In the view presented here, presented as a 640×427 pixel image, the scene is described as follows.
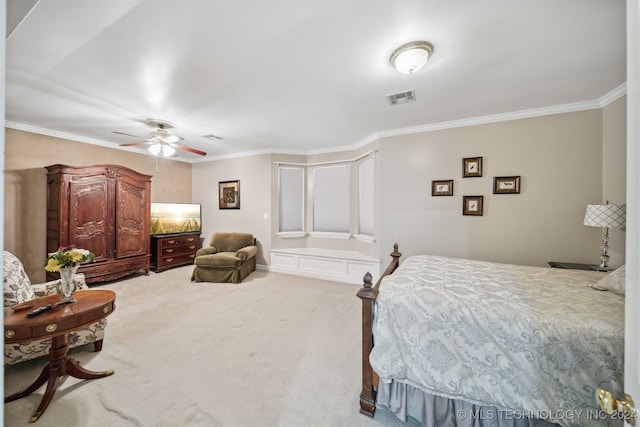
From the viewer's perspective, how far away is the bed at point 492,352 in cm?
122

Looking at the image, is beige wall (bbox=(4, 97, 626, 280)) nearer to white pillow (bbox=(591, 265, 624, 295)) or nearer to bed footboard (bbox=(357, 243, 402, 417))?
white pillow (bbox=(591, 265, 624, 295))

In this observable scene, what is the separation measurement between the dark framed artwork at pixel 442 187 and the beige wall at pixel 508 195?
0.07 meters

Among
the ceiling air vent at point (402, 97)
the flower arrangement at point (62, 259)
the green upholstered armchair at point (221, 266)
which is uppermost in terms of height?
the ceiling air vent at point (402, 97)

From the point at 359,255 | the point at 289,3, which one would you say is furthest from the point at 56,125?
the point at 359,255

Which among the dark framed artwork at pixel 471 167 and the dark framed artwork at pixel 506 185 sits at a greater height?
the dark framed artwork at pixel 471 167

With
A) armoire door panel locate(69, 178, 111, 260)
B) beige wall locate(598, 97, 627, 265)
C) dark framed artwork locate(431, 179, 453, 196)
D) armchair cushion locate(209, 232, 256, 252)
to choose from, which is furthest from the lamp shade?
armoire door panel locate(69, 178, 111, 260)

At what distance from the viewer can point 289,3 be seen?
1539 millimetres

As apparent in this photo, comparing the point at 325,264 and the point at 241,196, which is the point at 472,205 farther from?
the point at 241,196

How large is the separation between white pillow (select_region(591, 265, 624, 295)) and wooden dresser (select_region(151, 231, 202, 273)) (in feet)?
20.1

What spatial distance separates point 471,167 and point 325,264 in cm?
287

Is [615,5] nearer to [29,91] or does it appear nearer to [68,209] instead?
[29,91]

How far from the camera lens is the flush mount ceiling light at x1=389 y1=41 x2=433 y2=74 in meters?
1.88

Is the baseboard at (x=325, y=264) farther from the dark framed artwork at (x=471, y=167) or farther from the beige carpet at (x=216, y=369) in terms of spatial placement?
the dark framed artwork at (x=471, y=167)

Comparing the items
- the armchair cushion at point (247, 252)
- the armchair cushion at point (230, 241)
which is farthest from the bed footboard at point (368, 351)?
the armchair cushion at point (230, 241)
